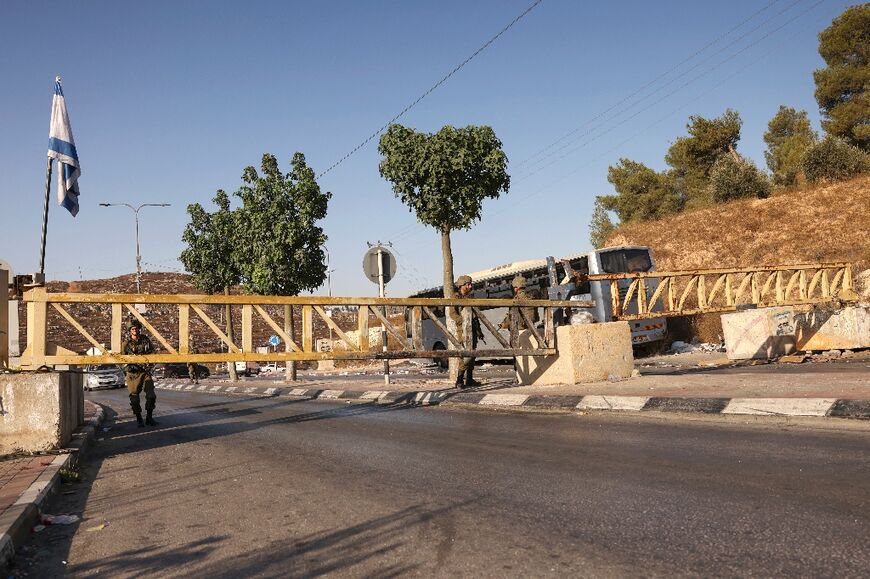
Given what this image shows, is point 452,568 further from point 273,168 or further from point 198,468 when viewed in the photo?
point 273,168

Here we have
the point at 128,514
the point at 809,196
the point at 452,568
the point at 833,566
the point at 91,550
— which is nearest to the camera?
the point at 833,566

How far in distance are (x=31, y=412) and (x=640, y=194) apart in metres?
50.5

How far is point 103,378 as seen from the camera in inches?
1578

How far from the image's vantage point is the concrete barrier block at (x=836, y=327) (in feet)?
50.7

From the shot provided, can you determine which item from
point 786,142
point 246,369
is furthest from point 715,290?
point 786,142

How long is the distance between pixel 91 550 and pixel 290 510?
3.82ft

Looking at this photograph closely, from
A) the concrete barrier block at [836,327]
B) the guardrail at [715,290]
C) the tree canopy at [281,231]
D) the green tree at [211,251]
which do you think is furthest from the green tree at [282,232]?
the concrete barrier block at [836,327]

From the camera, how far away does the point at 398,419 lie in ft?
33.8

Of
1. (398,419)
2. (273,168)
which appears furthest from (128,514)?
(273,168)

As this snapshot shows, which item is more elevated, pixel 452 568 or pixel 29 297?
pixel 29 297

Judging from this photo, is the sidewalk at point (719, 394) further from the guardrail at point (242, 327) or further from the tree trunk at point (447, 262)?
the tree trunk at point (447, 262)

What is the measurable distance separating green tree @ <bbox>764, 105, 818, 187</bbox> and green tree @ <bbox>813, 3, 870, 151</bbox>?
7.89 ft

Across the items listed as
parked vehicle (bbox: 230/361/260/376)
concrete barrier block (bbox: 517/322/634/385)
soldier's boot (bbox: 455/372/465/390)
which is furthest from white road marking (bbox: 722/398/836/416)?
parked vehicle (bbox: 230/361/260/376)

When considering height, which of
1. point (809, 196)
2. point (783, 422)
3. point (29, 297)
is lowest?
point (783, 422)
